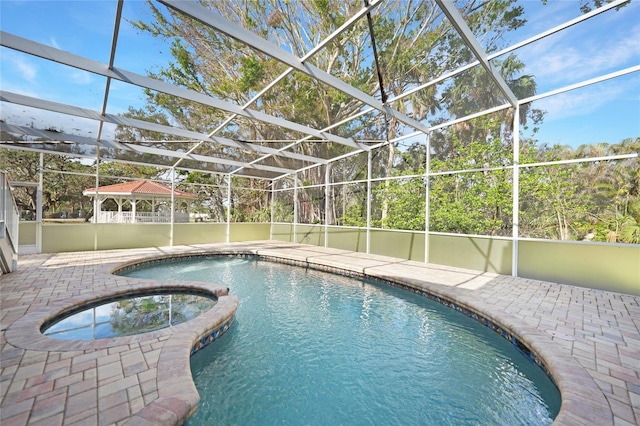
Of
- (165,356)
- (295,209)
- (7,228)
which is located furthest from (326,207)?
(165,356)

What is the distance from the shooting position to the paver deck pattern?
199 centimetres

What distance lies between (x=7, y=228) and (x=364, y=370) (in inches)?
289

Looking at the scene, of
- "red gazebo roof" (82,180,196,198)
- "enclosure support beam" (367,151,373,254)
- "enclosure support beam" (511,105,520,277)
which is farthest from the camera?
"red gazebo roof" (82,180,196,198)

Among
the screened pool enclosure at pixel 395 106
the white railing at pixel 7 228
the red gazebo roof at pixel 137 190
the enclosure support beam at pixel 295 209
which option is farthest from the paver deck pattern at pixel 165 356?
the enclosure support beam at pixel 295 209

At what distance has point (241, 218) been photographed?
542 inches

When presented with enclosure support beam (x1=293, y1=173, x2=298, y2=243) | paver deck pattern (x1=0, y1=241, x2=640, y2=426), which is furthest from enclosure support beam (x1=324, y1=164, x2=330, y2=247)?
paver deck pattern (x1=0, y1=241, x2=640, y2=426)

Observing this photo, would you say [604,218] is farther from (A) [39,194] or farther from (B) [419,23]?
(A) [39,194]

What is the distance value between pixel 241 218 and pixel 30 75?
947 cm

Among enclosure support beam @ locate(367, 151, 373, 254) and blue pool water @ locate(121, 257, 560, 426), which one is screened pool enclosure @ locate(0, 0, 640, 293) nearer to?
enclosure support beam @ locate(367, 151, 373, 254)

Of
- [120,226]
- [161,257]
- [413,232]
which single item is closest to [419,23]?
[413,232]

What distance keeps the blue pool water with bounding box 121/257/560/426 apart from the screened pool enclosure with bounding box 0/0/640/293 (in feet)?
12.2

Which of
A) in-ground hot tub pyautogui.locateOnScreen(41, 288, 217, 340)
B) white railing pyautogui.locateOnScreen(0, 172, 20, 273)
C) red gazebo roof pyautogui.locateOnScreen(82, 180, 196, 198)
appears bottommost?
in-ground hot tub pyautogui.locateOnScreen(41, 288, 217, 340)

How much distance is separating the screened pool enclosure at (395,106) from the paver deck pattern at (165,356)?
217 cm

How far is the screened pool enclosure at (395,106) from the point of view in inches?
182
